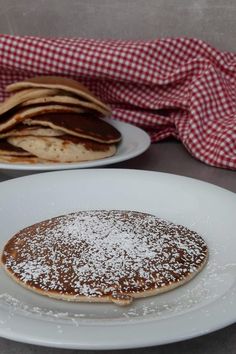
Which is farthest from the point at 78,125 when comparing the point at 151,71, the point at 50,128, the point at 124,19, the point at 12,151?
the point at 124,19

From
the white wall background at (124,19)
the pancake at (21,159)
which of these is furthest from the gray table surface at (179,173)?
the white wall background at (124,19)

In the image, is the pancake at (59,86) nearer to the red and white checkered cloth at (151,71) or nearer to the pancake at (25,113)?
the pancake at (25,113)

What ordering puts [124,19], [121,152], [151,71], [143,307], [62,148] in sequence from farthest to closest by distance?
[124,19], [151,71], [121,152], [62,148], [143,307]

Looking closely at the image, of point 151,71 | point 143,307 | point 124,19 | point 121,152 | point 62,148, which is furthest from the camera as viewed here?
point 124,19

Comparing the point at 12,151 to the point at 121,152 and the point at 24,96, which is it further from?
the point at 121,152

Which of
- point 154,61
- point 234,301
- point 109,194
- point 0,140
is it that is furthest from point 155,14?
point 234,301

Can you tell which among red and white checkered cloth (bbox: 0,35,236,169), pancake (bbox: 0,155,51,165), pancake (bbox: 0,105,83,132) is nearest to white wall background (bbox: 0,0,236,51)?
red and white checkered cloth (bbox: 0,35,236,169)

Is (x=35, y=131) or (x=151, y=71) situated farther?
(x=151, y=71)

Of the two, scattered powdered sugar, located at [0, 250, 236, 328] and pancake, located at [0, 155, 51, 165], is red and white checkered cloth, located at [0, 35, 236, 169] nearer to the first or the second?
pancake, located at [0, 155, 51, 165]

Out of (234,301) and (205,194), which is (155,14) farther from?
(234,301)
